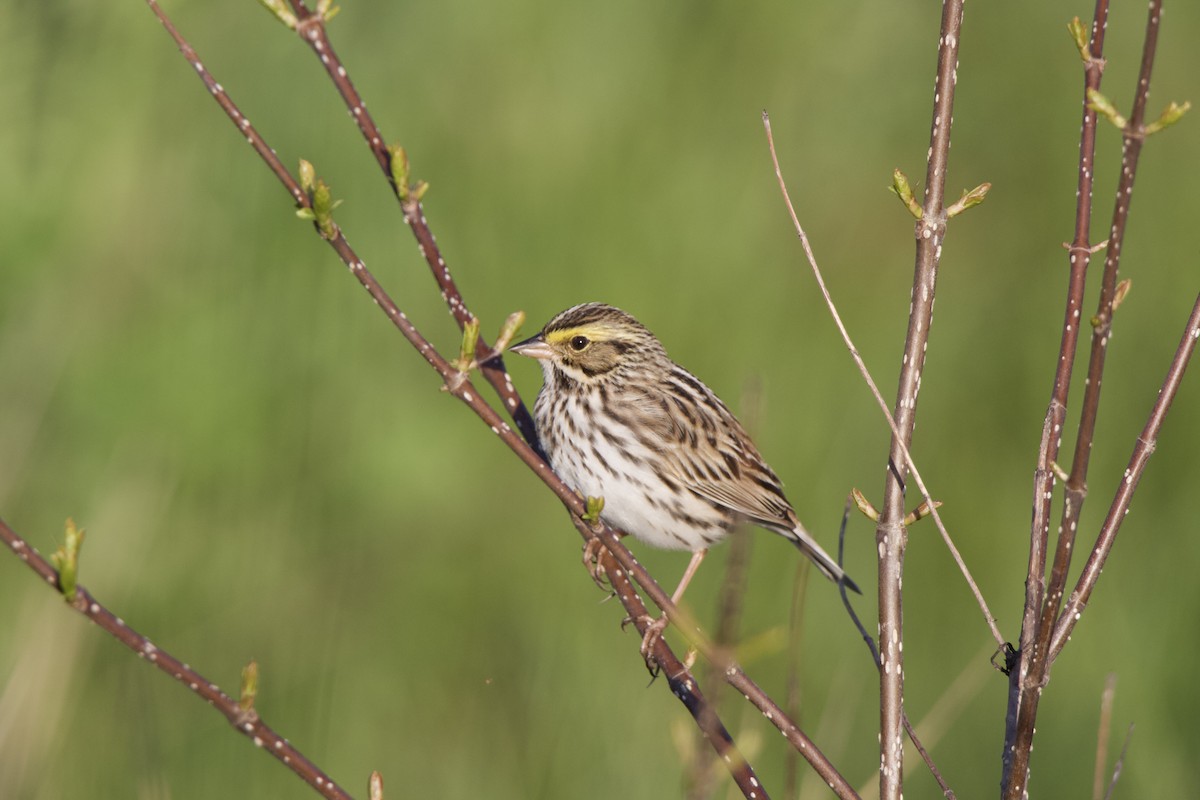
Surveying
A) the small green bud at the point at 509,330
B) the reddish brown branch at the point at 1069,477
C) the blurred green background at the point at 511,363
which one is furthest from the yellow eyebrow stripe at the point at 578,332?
the reddish brown branch at the point at 1069,477

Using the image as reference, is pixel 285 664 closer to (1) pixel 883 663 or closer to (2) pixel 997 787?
(2) pixel 997 787

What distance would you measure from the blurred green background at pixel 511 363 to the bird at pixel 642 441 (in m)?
0.53

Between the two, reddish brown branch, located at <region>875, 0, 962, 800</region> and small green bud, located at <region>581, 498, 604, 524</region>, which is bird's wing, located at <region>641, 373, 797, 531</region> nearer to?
small green bud, located at <region>581, 498, 604, 524</region>

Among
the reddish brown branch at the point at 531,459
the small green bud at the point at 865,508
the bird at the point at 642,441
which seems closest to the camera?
the reddish brown branch at the point at 531,459

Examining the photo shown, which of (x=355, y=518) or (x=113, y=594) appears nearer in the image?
(x=113, y=594)

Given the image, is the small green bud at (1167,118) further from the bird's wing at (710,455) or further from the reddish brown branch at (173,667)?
the bird's wing at (710,455)

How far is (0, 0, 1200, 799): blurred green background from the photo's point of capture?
5488mm

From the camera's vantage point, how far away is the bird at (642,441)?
462 cm

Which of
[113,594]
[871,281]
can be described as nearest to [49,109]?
[113,594]

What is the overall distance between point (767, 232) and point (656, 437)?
294 cm

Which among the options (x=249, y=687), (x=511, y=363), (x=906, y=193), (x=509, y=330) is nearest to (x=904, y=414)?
(x=906, y=193)

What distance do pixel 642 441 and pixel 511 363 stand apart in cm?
223

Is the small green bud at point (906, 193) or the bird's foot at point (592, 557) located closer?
the small green bud at point (906, 193)

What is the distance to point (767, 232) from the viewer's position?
24.6 feet
